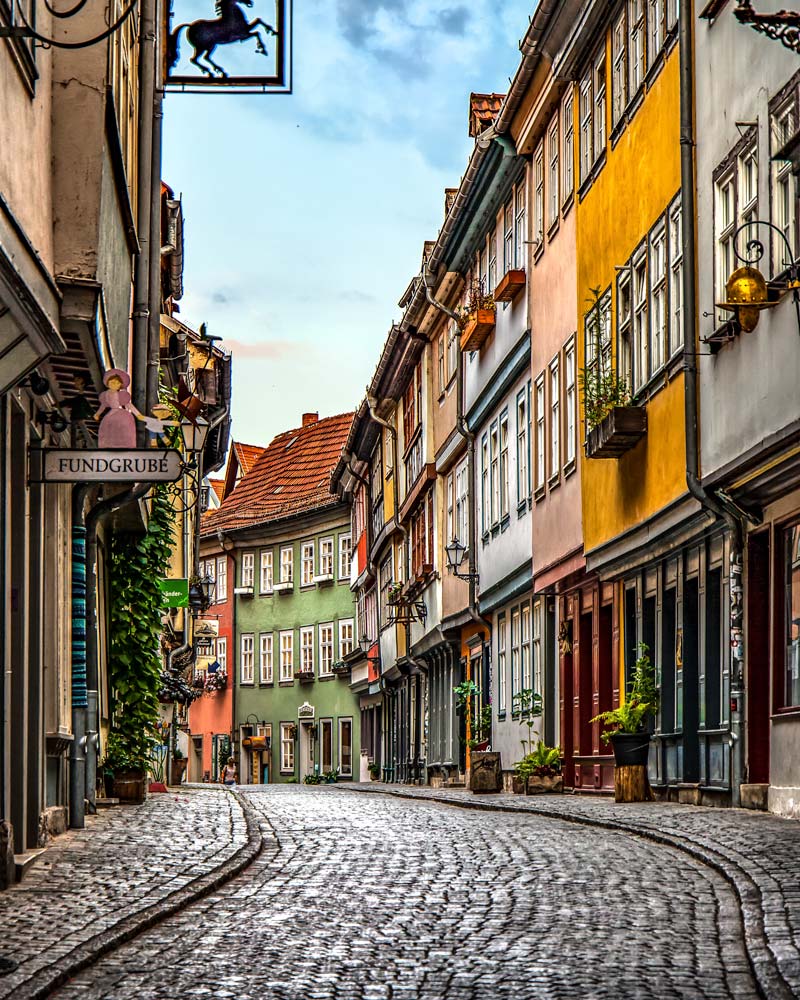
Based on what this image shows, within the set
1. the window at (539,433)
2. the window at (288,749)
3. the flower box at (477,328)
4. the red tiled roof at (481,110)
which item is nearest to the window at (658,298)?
the window at (539,433)

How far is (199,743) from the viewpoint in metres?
67.4

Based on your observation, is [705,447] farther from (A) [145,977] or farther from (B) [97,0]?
(A) [145,977]

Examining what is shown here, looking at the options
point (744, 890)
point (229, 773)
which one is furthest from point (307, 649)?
point (744, 890)

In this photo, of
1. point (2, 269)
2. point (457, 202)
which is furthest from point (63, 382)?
point (457, 202)

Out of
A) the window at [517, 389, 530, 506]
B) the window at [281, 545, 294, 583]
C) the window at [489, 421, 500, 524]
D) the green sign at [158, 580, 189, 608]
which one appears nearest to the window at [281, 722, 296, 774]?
the window at [281, 545, 294, 583]

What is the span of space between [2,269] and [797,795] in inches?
381

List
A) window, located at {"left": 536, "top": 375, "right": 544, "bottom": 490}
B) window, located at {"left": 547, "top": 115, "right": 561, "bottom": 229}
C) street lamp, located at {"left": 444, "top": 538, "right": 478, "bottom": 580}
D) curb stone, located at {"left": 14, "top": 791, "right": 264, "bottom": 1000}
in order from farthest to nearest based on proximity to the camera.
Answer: street lamp, located at {"left": 444, "top": 538, "right": 478, "bottom": 580}, window, located at {"left": 536, "top": 375, "right": 544, "bottom": 490}, window, located at {"left": 547, "top": 115, "right": 561, "bottom": 229}, curb stone, located at {"left": 14, "top": 791, "right": 264, "bottom": 1000}

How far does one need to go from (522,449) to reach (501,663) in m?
4.74

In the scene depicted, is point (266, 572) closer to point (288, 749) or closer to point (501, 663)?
point (288, 749)

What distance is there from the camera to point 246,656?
66312mm

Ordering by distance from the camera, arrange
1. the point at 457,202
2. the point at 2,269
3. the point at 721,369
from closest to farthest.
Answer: the point at 2,269
the point at 721,369
the point at 457,202

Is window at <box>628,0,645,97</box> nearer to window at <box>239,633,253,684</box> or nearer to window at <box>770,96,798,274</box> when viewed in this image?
window at <box>770,96,798,274</box>

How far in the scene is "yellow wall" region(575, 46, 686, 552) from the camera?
19.5 m

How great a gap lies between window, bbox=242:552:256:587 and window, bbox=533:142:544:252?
39.5 meters
